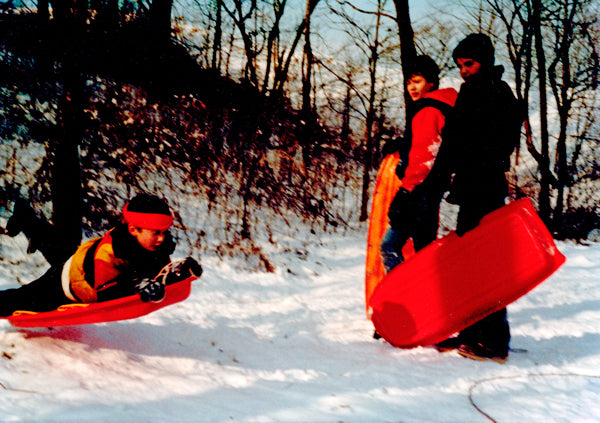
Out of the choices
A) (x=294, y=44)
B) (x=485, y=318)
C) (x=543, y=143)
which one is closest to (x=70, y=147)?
(x=485, y=318)

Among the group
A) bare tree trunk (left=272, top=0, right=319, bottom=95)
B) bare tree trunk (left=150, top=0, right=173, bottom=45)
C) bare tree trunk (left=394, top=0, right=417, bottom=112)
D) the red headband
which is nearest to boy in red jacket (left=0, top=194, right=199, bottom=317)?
the red headband

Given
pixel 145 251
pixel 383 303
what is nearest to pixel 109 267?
pixel 145 251

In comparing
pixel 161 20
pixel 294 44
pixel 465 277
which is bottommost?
pixel 465 277

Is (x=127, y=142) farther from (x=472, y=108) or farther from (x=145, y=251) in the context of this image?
(x=472, y=108)

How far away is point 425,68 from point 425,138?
1.60ft

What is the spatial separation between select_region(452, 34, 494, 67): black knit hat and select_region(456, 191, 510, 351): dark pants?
29.6 inches

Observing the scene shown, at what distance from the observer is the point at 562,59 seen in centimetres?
1229

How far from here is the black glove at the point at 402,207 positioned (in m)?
3.03

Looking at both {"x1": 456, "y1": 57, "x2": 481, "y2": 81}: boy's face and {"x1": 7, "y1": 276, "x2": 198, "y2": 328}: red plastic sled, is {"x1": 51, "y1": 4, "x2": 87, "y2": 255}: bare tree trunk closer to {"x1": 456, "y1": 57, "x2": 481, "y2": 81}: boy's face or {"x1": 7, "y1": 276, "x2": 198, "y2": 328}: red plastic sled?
{"x1": 7, "y1": 276, "x2": 198, "y2": 328}: red plastic sled

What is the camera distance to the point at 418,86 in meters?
3.14

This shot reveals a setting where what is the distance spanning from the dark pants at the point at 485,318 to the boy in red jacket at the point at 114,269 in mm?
1550

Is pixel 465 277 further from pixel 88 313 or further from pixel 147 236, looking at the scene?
pixel 88 313

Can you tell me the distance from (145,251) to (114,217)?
2620mm

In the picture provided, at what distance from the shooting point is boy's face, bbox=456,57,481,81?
9.36 ft
